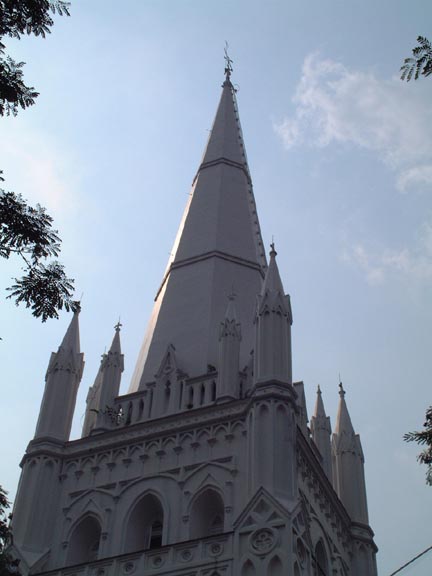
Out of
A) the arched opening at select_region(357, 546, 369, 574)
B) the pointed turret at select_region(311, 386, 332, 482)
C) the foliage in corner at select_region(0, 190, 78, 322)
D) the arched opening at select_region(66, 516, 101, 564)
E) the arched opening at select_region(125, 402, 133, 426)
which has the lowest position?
the foliage in corner at select_region(0, 190, 78, 322)

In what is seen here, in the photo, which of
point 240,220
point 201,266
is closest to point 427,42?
point 201,266

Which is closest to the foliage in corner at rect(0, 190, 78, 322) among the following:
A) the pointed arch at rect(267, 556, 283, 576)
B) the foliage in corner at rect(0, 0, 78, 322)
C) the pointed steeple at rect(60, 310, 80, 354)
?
the foliage in corner at rect(0, 0, 78, 322)

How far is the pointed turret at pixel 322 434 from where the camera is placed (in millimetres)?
27953

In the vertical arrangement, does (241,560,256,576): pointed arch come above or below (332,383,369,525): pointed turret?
below

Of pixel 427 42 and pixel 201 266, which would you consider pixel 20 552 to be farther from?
pixel 427 42

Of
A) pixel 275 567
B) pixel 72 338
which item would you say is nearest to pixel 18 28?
pixel 275 567

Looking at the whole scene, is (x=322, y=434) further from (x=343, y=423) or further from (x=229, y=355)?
(x=229, y=355)

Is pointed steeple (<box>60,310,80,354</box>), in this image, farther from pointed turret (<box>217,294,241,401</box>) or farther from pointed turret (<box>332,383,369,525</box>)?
pointed turret (<box>332,383,369,525</box>)

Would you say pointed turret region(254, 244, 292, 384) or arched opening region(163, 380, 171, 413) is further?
arched opening region(163, 380, 171, 413)

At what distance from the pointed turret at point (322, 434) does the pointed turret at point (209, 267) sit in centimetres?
362

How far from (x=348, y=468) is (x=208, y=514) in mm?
6810

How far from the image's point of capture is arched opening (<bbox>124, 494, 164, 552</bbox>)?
2309 cm

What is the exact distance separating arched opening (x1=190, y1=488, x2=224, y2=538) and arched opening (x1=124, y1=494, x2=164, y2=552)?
116 centimetres

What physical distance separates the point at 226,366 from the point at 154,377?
2.55 metres
